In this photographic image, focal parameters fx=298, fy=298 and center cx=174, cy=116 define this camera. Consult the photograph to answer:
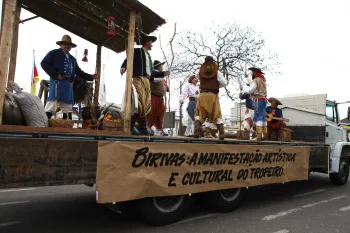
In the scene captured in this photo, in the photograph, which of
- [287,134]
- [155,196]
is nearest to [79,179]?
[155,196]

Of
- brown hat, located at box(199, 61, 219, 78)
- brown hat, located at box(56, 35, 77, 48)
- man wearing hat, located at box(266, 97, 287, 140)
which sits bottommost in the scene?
man wearing hat, located at box(266, 97, 287, 140)

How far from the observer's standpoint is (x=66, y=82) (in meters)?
4.49

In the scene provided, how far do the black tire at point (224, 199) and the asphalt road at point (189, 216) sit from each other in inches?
4.2

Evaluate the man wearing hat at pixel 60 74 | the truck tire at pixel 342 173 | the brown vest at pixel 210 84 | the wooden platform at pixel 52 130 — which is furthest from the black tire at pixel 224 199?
the truck tire at pixel 342 173

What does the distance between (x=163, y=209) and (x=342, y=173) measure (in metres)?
5.87

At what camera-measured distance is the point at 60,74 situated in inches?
173

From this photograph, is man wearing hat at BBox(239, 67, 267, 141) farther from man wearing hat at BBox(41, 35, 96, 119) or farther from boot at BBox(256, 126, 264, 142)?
man wearing hat at BBox(41, 35, 96, 119)

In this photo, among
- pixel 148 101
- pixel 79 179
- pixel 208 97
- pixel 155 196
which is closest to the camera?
pixel 79 179

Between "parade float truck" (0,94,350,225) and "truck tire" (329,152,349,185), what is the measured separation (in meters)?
2.03

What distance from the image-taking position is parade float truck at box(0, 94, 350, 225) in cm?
292

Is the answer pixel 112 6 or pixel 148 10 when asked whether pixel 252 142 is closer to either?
pixel 148 10

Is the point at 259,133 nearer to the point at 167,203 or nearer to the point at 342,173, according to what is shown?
the point at 342,173

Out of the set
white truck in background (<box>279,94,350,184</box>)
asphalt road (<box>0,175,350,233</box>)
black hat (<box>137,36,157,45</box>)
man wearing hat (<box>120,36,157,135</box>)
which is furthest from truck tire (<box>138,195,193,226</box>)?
white truck in background (<box>279,94,350,184</box>)

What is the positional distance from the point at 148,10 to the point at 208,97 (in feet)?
5.94
